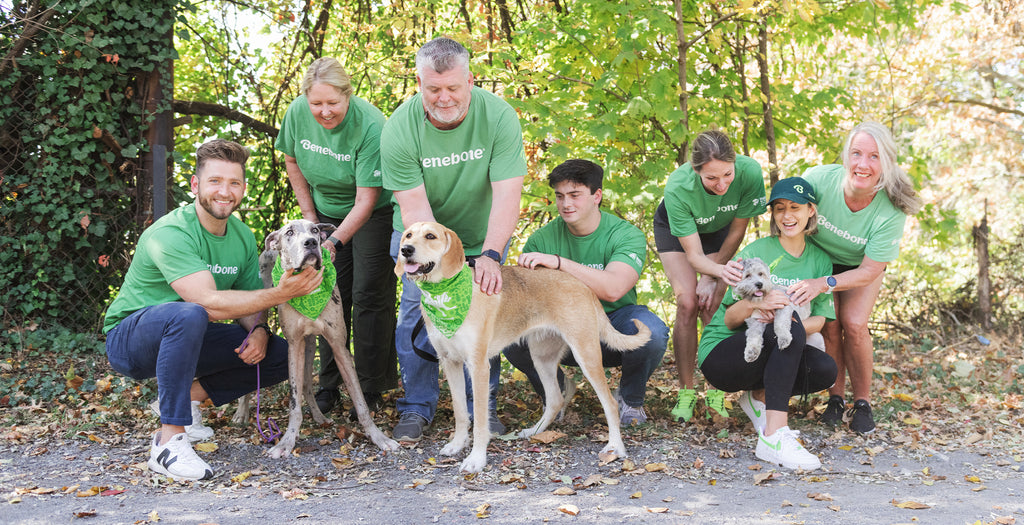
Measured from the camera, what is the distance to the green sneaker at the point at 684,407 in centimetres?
476

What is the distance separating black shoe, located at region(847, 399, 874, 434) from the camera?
15.1 feet

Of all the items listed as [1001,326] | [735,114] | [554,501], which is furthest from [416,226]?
[1001,326]

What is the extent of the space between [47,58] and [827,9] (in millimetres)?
6455

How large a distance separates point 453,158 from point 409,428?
161 centimetres

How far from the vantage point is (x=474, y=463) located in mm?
3809

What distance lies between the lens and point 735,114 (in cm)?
616

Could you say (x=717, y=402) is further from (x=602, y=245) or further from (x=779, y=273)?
(x=602, y=245)

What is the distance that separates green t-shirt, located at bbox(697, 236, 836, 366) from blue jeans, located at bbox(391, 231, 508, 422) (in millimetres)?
1384

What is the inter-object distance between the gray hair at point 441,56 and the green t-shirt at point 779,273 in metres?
2.07

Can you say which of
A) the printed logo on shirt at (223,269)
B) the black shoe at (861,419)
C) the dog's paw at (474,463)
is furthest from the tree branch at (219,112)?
the black shoe at (861,419)

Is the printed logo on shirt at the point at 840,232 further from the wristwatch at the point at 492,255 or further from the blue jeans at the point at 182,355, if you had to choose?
the blue jeans at the point at 182,355

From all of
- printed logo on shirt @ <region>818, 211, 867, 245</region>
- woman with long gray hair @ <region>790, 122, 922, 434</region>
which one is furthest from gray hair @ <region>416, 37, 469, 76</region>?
printed logo on shirt @ <region>818, 211, 867, 245</region>

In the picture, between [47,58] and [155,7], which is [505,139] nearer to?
[155,7]

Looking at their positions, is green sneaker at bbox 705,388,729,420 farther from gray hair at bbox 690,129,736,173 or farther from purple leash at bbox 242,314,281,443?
purple leash at bbox 242,314,281,443
